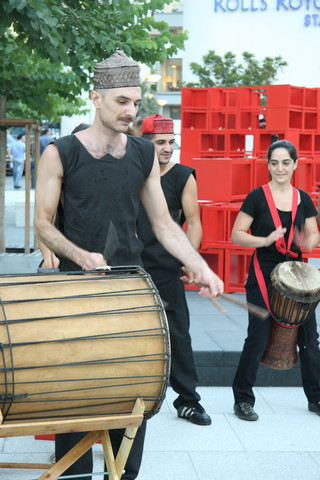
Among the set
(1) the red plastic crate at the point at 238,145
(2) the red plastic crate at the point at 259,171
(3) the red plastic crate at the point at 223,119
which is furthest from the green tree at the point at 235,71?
(2) the red plastic crate at the point at 259,171

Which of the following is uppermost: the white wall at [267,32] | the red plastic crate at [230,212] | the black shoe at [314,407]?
the white wall at [267,32]

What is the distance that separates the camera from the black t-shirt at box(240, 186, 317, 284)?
5242 mm

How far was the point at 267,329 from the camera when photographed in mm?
5230

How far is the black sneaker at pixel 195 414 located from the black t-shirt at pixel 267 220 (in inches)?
36.3

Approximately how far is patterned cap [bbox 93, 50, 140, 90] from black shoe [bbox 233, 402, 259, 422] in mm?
2655

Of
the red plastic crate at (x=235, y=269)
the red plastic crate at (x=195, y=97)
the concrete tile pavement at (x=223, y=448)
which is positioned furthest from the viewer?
the red plastic crate at (x=195, y=97)

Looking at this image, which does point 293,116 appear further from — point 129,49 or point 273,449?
point 273,449

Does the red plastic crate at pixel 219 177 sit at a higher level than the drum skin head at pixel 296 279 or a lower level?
higher

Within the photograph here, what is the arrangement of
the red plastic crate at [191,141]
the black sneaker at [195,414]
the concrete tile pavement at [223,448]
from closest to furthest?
the concrete tile pavement at [223,448] < the black sneaker at [195,414] < the red plastic crate at [191,141]

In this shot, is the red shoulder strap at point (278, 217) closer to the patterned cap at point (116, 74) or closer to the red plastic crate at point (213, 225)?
the patterned cap at point (116, 74)

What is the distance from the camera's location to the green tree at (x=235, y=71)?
99.0 ft

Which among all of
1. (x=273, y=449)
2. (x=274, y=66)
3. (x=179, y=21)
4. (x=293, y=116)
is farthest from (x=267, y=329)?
(x=179, y=21)

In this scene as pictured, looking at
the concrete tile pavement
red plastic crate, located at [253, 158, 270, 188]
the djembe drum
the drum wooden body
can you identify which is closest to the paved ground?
the concrete tile pavement

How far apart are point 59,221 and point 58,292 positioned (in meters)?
0.76
